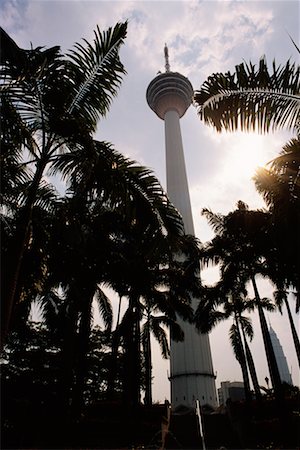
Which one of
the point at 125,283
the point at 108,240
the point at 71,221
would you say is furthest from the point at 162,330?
the point at 71,221

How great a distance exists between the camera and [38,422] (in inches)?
680

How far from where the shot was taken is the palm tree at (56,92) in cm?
597

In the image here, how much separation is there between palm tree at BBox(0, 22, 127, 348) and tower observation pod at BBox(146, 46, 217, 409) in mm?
15940

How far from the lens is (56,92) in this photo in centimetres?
638

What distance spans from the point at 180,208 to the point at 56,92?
36478mm

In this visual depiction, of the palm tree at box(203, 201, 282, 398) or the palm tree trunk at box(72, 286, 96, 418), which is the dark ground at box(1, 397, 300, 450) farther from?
the palm tree at box(203, 201, 282, 398)

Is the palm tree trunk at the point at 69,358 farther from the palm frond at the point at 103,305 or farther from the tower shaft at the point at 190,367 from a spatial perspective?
the tower shaft at the point at 190,367

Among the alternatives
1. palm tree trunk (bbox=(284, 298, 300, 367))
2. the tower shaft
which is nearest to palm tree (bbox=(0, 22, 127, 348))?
palm tree trunk (bbox=(284, 298, 300, 367))

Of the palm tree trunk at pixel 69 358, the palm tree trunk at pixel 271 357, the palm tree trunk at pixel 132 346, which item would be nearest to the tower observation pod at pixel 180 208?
the palm tree trunk at pixel 132 346

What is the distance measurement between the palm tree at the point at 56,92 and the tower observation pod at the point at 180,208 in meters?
15.9

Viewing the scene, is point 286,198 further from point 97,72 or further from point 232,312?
point 232,312

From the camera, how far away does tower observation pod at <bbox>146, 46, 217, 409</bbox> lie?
33.8 meters

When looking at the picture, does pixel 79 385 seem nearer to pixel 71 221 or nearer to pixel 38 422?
pixel 38 422

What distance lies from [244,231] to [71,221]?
37.9ft
